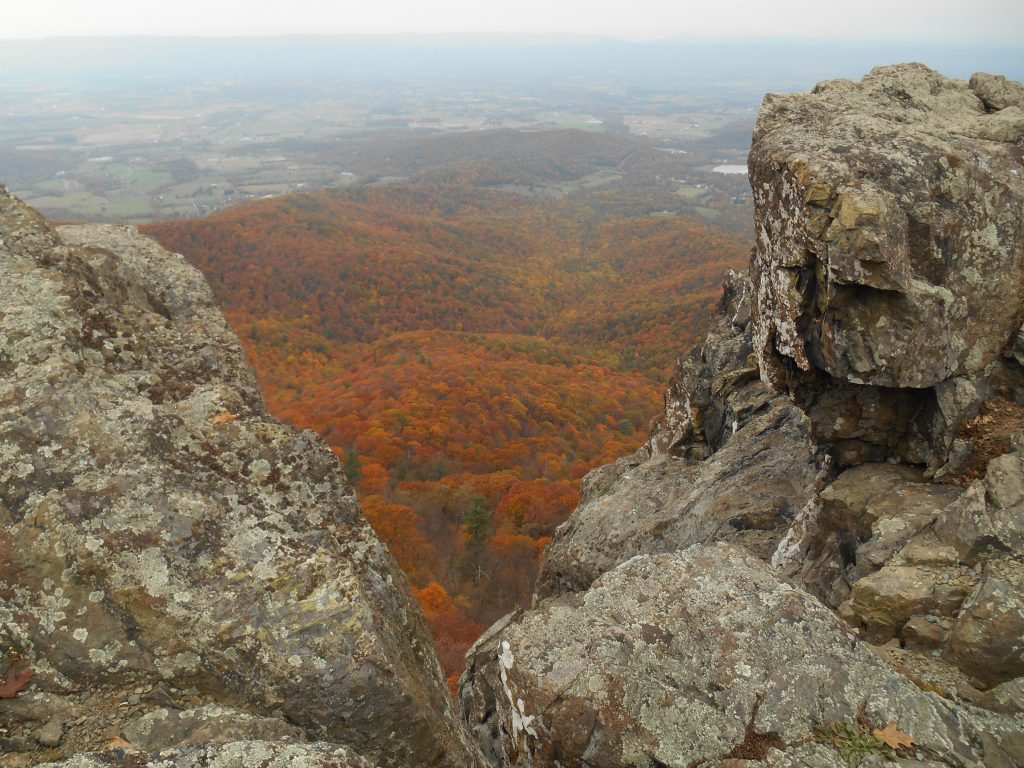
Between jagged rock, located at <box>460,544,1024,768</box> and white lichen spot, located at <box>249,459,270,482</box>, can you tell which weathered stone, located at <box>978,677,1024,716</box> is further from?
white lichen spot, located at <box>249,459,270,482</box>

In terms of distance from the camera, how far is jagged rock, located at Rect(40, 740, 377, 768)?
180 inches

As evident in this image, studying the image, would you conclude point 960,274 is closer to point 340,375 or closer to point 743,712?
point 743,712

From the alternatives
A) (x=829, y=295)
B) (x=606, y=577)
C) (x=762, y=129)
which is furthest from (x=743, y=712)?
(x=762, y=129)

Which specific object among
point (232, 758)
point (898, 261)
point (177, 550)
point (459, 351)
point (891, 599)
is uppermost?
point (898, 261)

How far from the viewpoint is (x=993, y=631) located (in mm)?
5801

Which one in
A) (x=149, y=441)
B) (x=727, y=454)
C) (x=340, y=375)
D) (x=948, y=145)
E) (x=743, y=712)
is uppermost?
(x=948, y=145)

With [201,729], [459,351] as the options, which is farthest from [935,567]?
[459,351]

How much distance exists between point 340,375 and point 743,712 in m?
69.3

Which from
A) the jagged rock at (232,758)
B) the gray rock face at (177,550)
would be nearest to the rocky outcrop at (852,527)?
the gray rock face at (177,550)

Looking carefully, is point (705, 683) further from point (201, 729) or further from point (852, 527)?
point (201, 729)

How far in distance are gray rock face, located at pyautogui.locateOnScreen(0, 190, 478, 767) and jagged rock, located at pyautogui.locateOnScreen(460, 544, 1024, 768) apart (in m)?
1.42

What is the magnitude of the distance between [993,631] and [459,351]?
224 ft

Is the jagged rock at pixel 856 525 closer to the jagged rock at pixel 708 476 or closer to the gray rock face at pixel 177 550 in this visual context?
the jagged rock at pixel 708 476

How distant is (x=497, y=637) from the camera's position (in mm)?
12375
